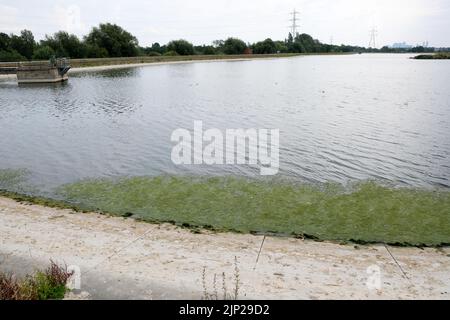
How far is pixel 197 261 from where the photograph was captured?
9297 millimetres

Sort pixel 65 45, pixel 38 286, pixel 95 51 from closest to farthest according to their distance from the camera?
1. pixel 38 286
2. pixel 65 45
3. pixel 95 51

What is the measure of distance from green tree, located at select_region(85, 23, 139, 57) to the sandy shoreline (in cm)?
13361

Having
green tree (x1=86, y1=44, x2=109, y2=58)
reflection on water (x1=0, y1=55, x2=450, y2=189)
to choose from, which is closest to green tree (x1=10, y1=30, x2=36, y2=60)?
green tree (x1=86, y1=44, x2=109, y2=58)

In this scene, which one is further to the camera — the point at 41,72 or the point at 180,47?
the point at 180,47

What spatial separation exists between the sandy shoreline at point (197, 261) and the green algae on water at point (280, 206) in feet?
3.60

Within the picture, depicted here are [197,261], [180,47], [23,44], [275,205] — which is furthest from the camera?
[180,47]

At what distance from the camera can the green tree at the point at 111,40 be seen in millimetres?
134125

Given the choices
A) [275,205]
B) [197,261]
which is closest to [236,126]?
[275,205]

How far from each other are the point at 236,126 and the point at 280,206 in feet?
53.0

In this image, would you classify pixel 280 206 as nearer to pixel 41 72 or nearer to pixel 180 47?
pixel 41 72

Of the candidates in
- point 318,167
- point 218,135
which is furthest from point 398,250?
point 218,135

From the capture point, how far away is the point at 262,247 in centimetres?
1034

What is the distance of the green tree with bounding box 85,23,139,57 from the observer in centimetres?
13412

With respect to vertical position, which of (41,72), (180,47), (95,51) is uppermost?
(180,47)
